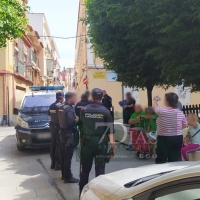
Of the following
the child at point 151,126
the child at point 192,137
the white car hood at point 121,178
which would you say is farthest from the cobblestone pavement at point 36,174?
the white car hood at point 121,178

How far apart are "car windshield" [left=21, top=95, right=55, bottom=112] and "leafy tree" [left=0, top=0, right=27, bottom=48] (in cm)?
310

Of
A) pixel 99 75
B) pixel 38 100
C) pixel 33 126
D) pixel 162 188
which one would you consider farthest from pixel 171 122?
pixel 99 75

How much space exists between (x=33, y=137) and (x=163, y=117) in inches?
188

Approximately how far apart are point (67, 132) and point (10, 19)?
24.1 ft

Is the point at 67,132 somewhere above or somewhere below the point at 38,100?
below

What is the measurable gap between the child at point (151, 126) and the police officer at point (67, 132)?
2.11 metres

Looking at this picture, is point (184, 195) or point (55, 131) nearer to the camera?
point (184, 195)

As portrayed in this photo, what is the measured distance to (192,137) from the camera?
5.68 meters

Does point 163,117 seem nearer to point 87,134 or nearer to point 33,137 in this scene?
point 87,134

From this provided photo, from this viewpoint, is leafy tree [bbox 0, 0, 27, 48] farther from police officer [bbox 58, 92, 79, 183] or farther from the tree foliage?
police officer [bbox 58, 92, 79, 183]

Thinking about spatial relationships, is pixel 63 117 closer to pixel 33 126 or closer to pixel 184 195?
pixel 33 126

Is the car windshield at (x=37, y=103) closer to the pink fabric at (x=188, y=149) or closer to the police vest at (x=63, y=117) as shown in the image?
the police vest at (x=63, y=117)

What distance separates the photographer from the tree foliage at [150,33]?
7211 mm

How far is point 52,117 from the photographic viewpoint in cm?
713
